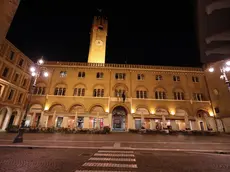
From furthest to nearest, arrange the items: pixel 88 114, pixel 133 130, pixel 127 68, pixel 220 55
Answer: pixel 127 68 < pixel 88 114 < pixel 133 130 < pixel 220 55

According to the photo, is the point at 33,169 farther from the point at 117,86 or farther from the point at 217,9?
the point at 117,86

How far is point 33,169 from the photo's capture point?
421 centimetres

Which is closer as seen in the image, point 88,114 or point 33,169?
point 33,169

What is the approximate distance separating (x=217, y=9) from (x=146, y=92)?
23.9m

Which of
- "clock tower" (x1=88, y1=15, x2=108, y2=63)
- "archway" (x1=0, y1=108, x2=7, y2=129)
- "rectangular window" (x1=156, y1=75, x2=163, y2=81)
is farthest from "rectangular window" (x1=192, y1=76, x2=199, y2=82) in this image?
"archway" (x1=0, y1=108, x2=7, y2=129)

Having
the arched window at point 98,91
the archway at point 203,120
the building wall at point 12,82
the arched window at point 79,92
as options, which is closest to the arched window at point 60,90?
the arched window at point 79,92

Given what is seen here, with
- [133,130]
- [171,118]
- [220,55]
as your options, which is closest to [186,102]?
[171,118]

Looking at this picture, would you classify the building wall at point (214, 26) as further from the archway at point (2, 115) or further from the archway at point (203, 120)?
the archway at point (2, 115)

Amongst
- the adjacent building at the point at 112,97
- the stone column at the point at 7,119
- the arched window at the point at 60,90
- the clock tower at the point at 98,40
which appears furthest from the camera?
the clock tower at the point at 98,40

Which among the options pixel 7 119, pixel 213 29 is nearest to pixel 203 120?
pixel 213 29

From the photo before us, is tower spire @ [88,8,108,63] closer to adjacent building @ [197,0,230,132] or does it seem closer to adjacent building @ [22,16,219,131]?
adjacent building @ [22,16,219,131]

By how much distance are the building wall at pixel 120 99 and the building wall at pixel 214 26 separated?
69.1 feet

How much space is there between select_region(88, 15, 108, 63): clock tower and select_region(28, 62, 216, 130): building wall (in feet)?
18.9

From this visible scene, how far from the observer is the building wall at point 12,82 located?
1911 cm
